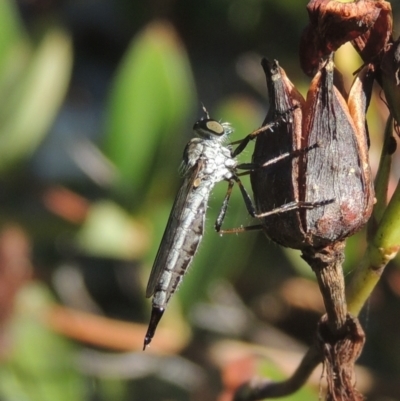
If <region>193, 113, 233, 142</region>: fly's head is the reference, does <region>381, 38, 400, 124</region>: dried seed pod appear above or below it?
below

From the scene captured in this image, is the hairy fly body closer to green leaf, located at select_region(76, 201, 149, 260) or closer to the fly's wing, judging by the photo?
the fly's wing

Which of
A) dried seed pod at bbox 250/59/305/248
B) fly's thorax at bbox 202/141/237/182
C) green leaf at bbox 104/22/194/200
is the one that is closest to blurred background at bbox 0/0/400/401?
green leaf at bbox 104/22/194/200

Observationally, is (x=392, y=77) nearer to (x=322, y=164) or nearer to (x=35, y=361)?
(x=322, y=164)

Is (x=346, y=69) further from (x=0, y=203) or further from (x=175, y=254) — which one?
(x=0, y=203)

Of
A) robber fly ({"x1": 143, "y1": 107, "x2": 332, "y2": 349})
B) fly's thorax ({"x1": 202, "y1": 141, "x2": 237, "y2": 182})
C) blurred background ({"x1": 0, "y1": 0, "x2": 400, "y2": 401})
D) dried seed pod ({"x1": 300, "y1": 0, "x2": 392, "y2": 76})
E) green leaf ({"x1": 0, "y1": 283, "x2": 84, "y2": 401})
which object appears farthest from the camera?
green leaf ({"x1": 0, "y1": 283, "x2": 84, "y2": 401})

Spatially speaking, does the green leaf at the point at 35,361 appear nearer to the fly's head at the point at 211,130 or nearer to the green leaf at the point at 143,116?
the green leaf at the point at 143,116

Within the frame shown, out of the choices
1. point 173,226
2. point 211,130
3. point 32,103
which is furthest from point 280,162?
point 32,103

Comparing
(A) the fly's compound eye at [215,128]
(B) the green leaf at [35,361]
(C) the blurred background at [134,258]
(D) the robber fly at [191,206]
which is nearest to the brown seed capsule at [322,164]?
(D) the robber fly at [191,206]

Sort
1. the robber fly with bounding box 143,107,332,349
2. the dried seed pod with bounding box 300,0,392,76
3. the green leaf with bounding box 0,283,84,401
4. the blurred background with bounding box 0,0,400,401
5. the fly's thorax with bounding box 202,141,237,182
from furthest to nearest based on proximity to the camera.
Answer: the green leaf with bounding box 0,283,84,401 → the blurred background with bounding box 0,0,400,401 → the fly's thorax with bounding box 202,141,237,182 → the robber fly with bounding box 143,107,332,349 → the dried seed pod with bounding box 300,0,392,76
